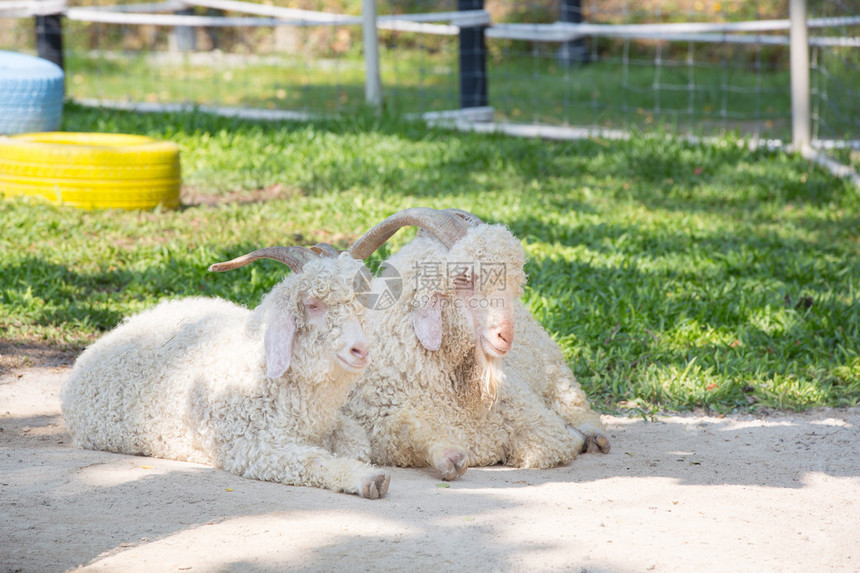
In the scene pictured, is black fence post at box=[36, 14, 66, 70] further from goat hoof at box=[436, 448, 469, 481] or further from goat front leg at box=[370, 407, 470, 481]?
goat hoof at box=[436, 448, 469, 481]

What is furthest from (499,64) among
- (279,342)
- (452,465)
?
(279,342)

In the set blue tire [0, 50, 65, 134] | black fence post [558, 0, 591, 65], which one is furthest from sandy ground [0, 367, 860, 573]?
black fence post [558, 0, 591, 65]

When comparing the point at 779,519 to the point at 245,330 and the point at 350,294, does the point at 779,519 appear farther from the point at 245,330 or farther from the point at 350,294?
the point at 245,330

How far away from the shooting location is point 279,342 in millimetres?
3711

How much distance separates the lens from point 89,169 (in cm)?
750

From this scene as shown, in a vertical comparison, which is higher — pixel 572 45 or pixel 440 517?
pixel 572 45

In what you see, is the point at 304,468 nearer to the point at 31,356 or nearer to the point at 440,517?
the point at 440,517

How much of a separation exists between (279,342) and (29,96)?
6101 mm

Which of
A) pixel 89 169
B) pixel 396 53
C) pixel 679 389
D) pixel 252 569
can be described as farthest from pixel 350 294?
pixel 396 53

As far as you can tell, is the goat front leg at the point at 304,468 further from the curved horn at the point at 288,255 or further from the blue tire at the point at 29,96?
the blue tire at the point at 29,96

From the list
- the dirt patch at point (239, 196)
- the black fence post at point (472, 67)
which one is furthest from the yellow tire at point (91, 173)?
the black fence post at point (472, 67)

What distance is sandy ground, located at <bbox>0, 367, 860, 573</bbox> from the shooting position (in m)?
3.04

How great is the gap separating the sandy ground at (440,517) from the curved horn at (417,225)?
96cm

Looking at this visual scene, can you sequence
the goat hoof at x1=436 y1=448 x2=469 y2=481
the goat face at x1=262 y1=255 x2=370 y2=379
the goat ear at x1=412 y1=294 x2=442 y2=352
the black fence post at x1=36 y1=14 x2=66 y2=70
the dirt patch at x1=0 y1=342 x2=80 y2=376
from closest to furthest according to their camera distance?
Result: the goat face at x1=262 y1=255 x2=370 y2=379, the goat hoof at x1=436 y1=448 x2=469 y2=481, the goat ear at x1=412 y1=294 x2=442 y2=352, the dirt patch at x1=0 y1=342 x2=80 y2=376, the black fence post at x1=36 y1=14 x2=66 y2=70
